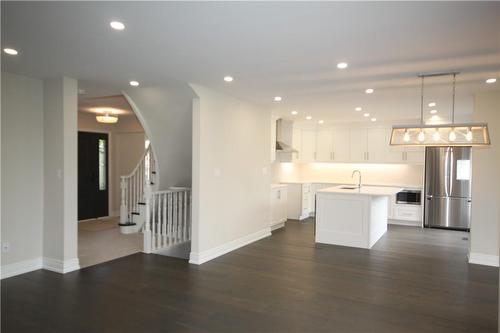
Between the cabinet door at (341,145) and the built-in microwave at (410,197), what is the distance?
162cm

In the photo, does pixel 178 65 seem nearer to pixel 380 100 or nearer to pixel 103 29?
pixel 103 29

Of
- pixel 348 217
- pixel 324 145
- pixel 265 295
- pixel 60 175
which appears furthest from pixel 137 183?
pixel 324 145

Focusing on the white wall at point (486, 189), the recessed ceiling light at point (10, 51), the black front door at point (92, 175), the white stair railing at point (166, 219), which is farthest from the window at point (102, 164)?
the white wall at point (486, 189)

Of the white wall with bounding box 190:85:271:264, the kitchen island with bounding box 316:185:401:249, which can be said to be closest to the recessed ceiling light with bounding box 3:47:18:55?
the white wall with bounding box 190:85:271:264

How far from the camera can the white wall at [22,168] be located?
423 centimetres

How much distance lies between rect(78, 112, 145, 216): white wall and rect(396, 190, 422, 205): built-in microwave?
6334mm

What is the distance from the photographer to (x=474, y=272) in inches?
182

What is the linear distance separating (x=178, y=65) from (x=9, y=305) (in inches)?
117

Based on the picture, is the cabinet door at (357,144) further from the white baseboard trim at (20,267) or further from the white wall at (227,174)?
the white baseboard trim at (20,267)

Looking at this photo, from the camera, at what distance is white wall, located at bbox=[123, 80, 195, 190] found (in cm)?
518

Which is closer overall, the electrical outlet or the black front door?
the electrical outlet

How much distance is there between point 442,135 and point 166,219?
412cm

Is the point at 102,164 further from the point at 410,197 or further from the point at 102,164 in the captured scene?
the point at 410,197

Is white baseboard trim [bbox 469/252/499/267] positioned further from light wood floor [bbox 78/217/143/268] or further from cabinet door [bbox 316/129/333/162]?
light wood floor [bbox 78/217/143/268]
